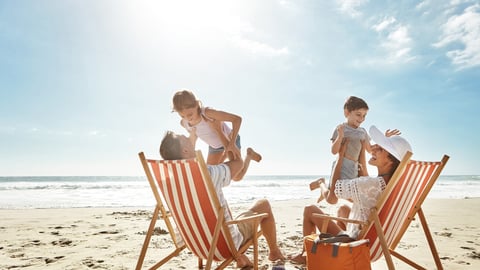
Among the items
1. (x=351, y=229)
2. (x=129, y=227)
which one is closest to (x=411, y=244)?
(x=351, y=229)

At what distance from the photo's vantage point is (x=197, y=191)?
2.33 m

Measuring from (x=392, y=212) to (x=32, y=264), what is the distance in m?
3.71

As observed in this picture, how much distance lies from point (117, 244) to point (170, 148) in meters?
2.66

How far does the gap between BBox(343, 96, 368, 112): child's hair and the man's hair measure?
2081 millimetres

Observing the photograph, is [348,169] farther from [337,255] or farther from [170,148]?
[170,148]

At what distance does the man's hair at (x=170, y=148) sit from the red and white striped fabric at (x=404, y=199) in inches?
62.2

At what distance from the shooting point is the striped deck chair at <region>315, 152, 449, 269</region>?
7.42 feet

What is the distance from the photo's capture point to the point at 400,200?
2.44m

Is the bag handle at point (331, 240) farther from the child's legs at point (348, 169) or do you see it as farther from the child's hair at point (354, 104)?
the child's hair at point (354, 104)

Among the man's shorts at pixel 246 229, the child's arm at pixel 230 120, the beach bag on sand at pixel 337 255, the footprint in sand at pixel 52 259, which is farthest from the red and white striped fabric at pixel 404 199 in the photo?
the footprint in sand at pixel 52 259

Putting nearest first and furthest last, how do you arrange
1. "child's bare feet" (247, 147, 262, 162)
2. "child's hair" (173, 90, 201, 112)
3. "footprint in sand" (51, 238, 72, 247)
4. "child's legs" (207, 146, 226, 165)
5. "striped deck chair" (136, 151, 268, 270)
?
"striped deck chair" (136, 151, 268, 270) → "child's bare feet" (247, 147, 262, 162) → "child's hair" (173, 90, 201, 112) → "child's legs" (207, 146, 226, 165) → "footprint in sand" (51, 238, 72, 247)

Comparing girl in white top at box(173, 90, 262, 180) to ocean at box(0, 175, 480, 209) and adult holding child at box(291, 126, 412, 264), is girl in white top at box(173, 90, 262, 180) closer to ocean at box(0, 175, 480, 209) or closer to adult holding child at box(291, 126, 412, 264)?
adult holding child at box(291, 126, 412, 264)

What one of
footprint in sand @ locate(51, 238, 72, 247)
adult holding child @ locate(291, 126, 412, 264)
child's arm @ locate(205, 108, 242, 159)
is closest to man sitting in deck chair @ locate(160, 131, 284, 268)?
child's arm @ locate(205, 108, 242, 159)

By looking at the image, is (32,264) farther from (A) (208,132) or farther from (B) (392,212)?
(B) (392,212)
